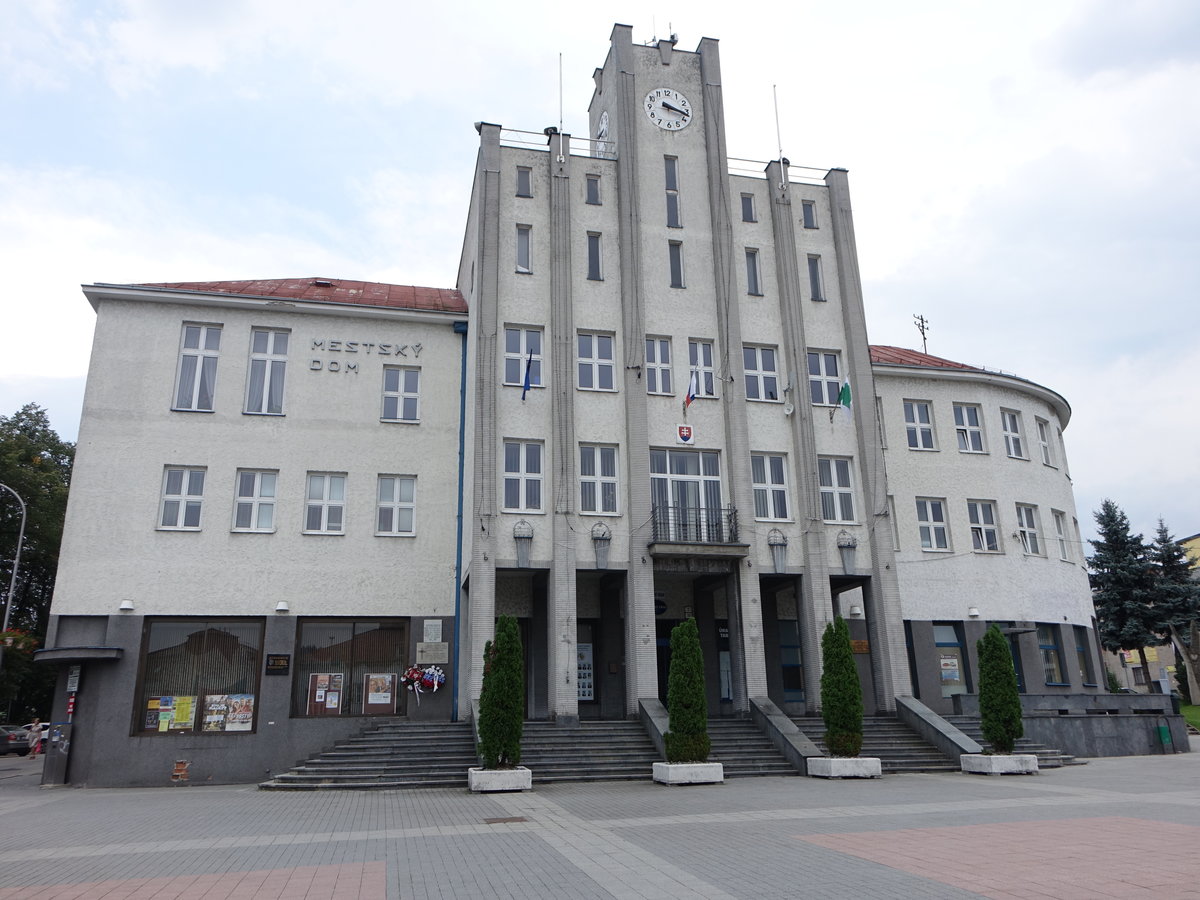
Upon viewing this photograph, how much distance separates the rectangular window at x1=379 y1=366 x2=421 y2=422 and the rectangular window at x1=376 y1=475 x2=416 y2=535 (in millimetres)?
1798

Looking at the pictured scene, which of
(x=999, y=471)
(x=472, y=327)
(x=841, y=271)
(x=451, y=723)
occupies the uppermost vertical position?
(x=841, y=271)

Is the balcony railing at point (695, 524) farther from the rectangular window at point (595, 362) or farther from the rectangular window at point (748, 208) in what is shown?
the rectangular window at point (748, 208)

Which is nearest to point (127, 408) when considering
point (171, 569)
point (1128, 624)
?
point (171, 569)

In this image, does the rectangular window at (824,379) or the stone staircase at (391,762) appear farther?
the rectangular window at (824,379)

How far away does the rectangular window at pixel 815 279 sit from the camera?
27.3 meters

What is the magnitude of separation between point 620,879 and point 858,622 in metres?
19.8

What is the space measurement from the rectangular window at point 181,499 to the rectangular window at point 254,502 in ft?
3.11

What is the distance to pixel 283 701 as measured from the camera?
22.2 m

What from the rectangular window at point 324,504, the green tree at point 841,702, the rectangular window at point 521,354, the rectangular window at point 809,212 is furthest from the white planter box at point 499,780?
the rectangular window at point 809,212

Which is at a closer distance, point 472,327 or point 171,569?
point 171,569

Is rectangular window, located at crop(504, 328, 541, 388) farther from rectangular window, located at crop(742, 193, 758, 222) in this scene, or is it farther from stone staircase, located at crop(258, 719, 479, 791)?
stone staircase, located at crop(258, 719, 479, 791)

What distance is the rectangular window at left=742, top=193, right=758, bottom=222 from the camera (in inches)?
1075

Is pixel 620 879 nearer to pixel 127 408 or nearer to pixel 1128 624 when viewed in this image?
pixel 127 408

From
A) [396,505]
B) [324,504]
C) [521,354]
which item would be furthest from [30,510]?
[521,354]
